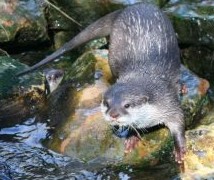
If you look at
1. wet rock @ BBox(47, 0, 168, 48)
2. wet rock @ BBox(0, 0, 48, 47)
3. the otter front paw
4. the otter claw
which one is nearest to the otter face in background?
wet rock @ BBox(0, 0, 48, 47)

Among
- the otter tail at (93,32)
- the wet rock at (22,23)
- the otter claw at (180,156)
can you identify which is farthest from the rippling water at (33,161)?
the wet rock at (22,23)

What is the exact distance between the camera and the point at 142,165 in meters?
3.77

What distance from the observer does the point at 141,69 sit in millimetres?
4094

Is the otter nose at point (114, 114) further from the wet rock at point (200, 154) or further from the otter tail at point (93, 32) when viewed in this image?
the otter tail at point (93, 32)

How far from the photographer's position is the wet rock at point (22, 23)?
17.0 feet

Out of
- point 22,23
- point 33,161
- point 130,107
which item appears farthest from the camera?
point 22,23

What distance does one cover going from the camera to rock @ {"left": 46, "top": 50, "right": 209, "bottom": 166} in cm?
382

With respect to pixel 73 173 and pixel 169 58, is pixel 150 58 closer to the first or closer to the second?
pixel 169 58

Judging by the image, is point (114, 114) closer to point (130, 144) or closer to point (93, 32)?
point (130, 144)

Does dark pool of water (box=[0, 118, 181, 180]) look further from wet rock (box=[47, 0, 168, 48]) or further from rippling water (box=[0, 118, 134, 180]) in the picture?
wet rock (box=[47, 0, 168, 48])

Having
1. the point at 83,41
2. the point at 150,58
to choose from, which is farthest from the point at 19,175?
the point at 83,41

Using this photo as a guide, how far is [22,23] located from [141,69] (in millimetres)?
1540

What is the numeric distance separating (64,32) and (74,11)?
0.70 feet

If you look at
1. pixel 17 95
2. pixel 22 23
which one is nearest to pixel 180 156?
pixel 17 95
